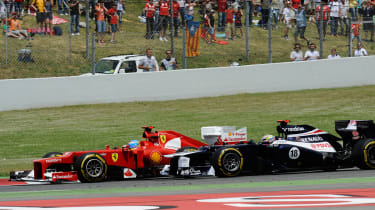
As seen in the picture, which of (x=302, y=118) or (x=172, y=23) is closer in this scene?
(x=302, y=118)

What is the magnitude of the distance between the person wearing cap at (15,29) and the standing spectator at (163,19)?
164 inches

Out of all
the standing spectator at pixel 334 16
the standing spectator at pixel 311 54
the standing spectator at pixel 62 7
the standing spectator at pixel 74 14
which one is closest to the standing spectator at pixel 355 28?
the standing spectator at pixel 334 16

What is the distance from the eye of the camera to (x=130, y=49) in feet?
70.3

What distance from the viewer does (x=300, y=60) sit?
22.6 m

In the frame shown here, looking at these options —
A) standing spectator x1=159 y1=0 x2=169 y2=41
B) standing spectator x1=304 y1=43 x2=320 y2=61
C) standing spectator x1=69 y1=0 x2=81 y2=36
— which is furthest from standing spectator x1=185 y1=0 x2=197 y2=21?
standing spectator x1=304 y1=43 x2=320 y2=61

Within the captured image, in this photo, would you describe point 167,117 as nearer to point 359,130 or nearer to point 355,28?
point 355,28

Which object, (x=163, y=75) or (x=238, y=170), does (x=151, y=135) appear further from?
(x=163, y=75)

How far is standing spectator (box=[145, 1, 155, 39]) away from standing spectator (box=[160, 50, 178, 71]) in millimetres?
790

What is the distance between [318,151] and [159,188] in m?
2.78

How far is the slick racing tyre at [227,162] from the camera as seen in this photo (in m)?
10.4

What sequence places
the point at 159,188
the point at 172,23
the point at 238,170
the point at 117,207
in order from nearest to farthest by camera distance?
the point at 117,207 < the point at 159,188 < the point at 238,170 < the point at 172,23

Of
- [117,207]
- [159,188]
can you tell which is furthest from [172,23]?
[117,207]

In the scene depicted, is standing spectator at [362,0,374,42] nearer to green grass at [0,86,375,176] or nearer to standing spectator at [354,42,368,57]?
standing spectator at [354,42,368,57]

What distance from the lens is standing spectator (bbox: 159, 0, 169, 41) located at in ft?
69.6
